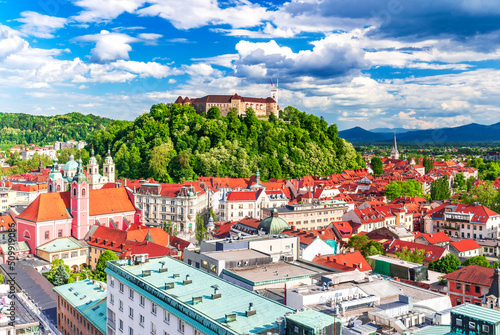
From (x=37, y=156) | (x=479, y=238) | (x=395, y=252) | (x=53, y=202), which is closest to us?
(x=395, y=252)

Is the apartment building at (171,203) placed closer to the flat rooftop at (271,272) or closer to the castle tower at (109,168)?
the castle tower at (109,168)

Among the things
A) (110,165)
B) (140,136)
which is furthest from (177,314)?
(140,136)

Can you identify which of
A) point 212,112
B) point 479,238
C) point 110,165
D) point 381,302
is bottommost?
point 479,238

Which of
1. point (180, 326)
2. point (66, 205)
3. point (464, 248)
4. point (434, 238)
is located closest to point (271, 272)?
point (180, 326)

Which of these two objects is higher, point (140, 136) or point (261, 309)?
point (140, 136)

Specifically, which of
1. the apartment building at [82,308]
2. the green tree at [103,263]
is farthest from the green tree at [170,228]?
the apartment building at [82,308]

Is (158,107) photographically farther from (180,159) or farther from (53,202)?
(53,202)

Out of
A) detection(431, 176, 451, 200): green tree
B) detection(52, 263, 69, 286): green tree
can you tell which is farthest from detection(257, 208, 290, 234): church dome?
detection(431, 176, 451, 200): green tree
